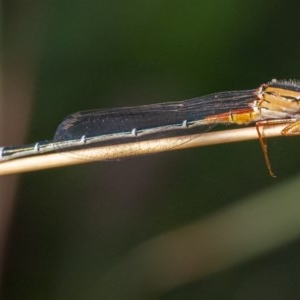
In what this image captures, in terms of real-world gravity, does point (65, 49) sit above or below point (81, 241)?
above

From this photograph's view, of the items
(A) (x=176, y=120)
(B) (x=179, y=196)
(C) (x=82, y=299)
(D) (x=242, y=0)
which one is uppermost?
(D) (x=242, y=0)

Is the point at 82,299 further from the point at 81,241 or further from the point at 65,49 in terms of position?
the point at 65,49

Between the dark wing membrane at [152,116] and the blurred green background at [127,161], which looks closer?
the dark wing membrane at [152,116]

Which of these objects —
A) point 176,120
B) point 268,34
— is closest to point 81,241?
point 176,120

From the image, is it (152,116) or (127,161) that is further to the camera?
(127,161)

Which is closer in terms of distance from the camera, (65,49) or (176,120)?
(176,120)

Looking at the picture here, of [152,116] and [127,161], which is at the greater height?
[152,116]

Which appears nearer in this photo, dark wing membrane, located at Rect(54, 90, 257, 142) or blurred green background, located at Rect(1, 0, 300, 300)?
dark wing membrane, located at Rect(54, 90, 257, 142)
